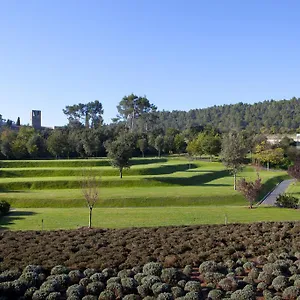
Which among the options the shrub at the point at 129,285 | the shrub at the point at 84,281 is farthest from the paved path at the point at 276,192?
the shrub at the point at 84,281

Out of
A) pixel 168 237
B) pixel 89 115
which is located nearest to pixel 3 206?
pixel 168 237

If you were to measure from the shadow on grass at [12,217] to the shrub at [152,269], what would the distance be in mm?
17128

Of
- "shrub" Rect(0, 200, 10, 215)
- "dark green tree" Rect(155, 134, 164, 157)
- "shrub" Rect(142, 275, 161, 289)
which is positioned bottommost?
"shrub" Rect(0, 200, 10, 215)

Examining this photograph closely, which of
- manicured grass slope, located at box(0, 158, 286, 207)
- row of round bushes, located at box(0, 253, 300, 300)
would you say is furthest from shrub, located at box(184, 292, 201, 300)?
manicured grass slope, located at box(0, 158, 286, 207)

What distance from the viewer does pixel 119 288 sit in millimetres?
13742

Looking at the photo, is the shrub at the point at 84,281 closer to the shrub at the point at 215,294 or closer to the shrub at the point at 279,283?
the shrub at the point at 215,294

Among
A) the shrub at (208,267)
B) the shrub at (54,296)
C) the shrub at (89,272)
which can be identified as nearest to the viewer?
the shrub at (54,296)

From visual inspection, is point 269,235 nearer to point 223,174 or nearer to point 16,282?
point 16,282

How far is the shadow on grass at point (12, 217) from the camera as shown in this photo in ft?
103

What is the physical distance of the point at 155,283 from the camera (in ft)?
46.0

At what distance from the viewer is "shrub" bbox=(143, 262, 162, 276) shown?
15.7 metres

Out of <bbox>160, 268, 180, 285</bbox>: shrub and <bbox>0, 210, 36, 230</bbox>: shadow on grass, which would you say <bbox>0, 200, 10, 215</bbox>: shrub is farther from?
<bbox>160, 268, 180, 285</bbox>: shrub

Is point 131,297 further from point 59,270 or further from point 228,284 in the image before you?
point 59,270

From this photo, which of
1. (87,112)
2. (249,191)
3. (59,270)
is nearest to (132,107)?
(87,112)
